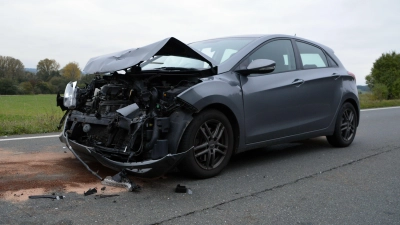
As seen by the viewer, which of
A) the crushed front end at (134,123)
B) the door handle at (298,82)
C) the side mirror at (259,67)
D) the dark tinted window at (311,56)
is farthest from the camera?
the dark tinted window at (311,56)

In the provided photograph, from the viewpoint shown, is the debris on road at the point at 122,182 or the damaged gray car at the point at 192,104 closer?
the debris on road at the point at 122,182

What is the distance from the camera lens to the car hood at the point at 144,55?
4.50 m

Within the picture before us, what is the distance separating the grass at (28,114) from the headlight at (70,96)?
199cm

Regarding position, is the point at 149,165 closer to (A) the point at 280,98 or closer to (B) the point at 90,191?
(B) the point at 90,191

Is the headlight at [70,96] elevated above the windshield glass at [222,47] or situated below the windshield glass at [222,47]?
below

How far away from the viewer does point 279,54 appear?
5.86 metres

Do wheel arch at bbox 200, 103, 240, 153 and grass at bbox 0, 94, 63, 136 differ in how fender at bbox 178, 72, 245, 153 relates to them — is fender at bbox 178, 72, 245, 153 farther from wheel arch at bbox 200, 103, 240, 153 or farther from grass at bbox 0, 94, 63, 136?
grass at bbox 0, 94, 63, 136

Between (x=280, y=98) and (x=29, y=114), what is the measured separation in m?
10.1

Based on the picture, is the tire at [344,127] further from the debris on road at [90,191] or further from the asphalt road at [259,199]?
the debris on road at [90,191]

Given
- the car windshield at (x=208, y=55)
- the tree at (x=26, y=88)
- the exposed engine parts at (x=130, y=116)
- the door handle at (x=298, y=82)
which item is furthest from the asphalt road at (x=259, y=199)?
the tree at (x=26, y=88)

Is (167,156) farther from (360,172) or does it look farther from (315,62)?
(315,62)

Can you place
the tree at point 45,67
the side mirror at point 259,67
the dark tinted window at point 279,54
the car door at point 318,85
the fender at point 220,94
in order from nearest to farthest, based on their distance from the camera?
the fender at point 220,94 < the side mirror at point 259,67 < the dark tinted window at point 279,54 < the car door at point 318,85 < the tree at point 45,67

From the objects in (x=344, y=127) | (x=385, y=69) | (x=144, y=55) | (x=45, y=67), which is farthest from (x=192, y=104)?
(x=385, y=69)

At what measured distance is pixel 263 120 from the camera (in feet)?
17.4
